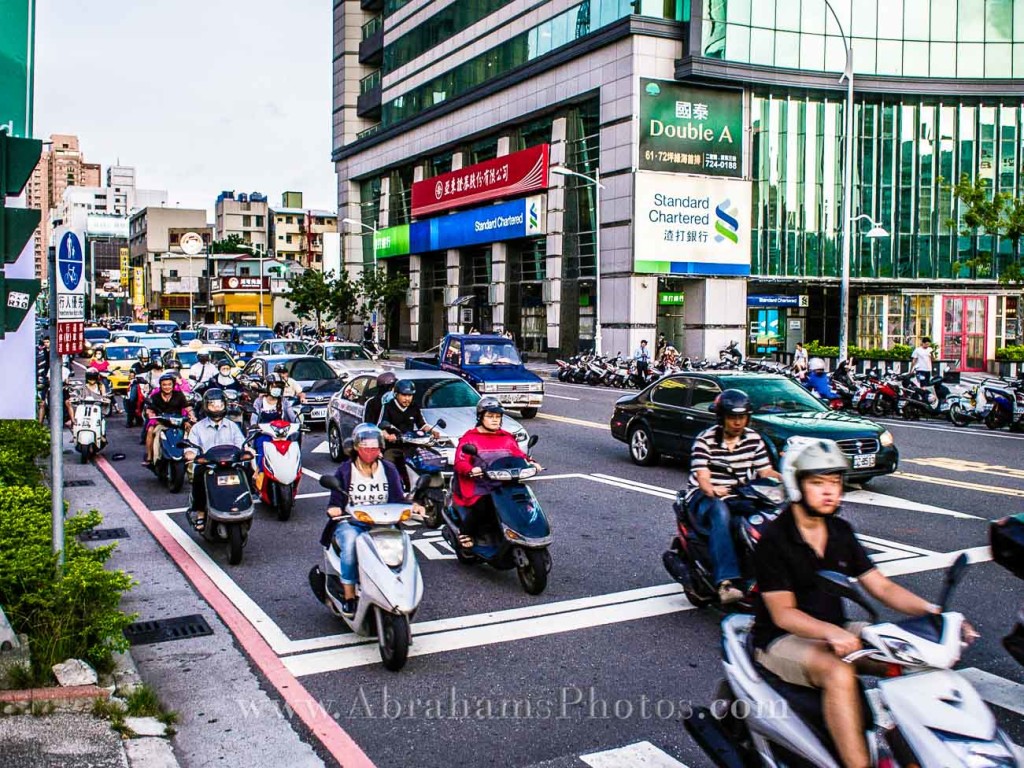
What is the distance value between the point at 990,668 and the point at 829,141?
150 ft

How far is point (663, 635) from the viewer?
7.18 metres

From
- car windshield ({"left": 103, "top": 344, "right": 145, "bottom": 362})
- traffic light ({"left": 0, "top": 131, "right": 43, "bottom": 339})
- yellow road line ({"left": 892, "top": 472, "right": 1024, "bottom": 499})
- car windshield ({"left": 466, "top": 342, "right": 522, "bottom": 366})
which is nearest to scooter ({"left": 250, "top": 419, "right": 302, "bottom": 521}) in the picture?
traffic light ({"left": 0, "top": 131, "right": 43, "bottom": 339})

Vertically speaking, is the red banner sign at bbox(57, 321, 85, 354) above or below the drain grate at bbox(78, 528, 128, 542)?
above

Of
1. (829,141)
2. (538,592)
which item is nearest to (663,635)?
(538,592)

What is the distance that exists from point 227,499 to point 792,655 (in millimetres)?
6739

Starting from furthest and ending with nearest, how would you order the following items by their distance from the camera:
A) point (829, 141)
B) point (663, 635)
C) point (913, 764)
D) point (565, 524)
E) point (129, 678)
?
point (829, 141)
point (565, 524)
point (663, 635)
point (129, 678)
point (913, 764)

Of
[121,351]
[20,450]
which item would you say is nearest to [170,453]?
[20,450]

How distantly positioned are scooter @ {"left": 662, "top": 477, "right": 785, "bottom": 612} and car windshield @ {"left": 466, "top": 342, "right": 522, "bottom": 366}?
1638cm

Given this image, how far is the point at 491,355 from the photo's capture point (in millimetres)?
24391

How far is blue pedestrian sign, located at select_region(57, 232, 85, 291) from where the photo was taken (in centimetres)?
704

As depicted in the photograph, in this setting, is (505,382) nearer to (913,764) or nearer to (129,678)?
(129,678)

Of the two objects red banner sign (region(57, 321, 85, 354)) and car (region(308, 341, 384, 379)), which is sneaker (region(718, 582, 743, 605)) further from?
car (region(308, 341, 384, 379))

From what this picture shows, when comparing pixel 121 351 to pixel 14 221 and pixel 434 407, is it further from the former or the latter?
pixel 14 221

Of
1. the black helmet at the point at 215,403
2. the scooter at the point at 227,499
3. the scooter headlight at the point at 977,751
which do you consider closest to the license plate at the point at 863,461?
the scooter at the point at 227,499
